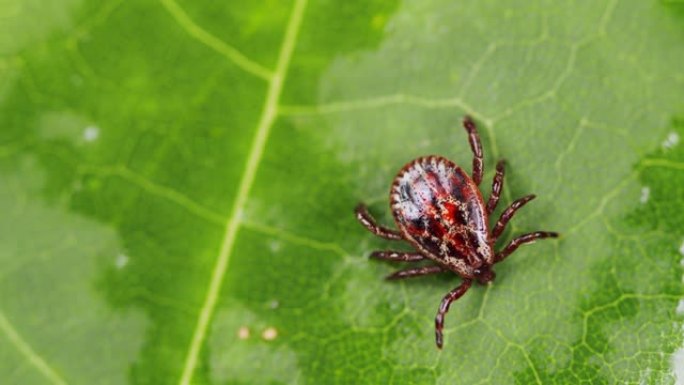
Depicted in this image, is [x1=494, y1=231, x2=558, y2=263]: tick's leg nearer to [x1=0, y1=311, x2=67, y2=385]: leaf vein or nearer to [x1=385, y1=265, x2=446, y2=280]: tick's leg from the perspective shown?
[x1=385, y1=265, x2=446, y2=280]: tick's leg

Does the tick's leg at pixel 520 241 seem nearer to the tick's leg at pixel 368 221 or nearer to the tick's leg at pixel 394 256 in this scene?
the tick's leg at pixel 394 256

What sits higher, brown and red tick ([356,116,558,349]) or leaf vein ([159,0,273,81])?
leaf vein ([159,0,273,81])

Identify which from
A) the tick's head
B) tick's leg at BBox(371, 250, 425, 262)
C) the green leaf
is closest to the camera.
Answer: the green leaf

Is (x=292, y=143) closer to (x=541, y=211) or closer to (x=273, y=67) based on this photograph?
(x=273, y=67)

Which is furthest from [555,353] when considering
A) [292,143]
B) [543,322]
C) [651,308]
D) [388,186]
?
[292,143]

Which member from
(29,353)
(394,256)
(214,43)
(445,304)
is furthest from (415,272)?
(29,353)

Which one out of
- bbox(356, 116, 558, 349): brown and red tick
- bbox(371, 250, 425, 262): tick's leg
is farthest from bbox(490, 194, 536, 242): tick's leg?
bbox(371, 250, 425, 262): tick's leg

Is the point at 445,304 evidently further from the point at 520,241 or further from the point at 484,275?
the point at 520,241

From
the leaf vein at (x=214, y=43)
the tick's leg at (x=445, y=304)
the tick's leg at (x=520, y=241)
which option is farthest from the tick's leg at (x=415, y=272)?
the leaf vein at (x=214, y=43)
